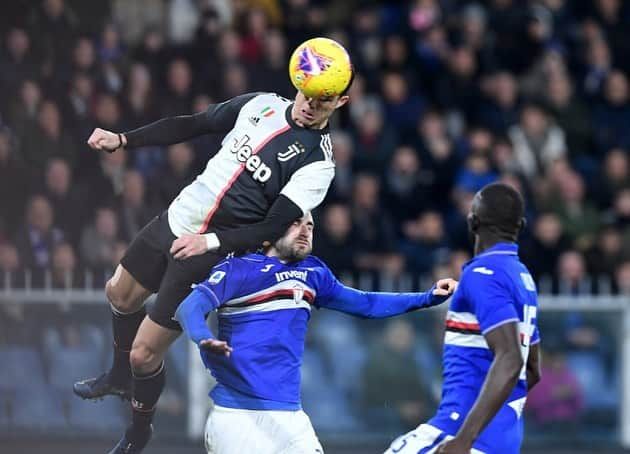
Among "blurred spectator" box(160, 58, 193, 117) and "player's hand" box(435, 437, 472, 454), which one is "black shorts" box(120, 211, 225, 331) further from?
"blurred spectator" box(160, 58, 193, 117)

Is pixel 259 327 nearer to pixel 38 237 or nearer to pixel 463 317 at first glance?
pixel 463 317

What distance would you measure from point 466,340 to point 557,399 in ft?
21.3

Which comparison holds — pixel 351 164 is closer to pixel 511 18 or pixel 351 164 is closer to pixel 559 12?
pixel 511 18

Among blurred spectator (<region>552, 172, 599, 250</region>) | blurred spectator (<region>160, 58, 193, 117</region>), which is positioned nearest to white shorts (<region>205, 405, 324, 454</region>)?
blurred spectator (<region>160, 58, 193, 117</region>)

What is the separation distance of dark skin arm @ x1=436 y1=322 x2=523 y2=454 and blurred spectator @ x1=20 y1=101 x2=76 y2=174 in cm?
722

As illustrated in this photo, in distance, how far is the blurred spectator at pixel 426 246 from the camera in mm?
12602

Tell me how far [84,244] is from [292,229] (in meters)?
5.57

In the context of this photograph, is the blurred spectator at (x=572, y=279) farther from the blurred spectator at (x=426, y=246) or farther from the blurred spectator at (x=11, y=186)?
the blurred spectator at (x=11, y=186)

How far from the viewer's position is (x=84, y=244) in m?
12.1

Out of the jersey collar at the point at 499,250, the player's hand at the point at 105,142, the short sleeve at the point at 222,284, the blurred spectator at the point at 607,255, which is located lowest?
the blurred spectator at the point at 607,255

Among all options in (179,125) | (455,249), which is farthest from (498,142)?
(179,125)

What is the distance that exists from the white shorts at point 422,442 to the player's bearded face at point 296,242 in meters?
1.10

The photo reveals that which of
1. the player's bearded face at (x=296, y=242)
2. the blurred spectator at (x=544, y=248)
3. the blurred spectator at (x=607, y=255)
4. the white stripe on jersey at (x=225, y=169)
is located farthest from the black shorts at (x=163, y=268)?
the blurred spectator at (x=607, y=255)

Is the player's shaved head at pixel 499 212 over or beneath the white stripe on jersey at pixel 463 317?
over
